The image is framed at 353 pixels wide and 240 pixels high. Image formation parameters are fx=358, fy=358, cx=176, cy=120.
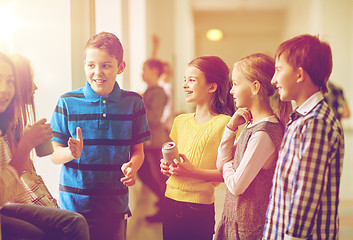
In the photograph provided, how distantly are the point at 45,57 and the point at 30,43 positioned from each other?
0.05 m

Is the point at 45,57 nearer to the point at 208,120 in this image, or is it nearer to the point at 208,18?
the point at 208,120

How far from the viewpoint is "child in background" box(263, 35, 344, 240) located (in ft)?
2.35

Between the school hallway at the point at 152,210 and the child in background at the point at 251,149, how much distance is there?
232mm

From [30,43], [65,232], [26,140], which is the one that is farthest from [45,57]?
[65,232]

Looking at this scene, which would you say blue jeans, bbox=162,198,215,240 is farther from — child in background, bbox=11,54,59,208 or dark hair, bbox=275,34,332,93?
dark hair, bbox=275,34,332,93

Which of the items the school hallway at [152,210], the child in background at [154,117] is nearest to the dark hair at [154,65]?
the child in background at [154,117]

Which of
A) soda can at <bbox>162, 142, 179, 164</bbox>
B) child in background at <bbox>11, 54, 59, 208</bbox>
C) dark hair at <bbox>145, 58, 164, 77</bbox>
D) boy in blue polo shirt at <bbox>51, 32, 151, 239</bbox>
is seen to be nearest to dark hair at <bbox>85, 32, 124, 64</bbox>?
boy in blue polo shirt at <bbox>51, 32, 151, 239</bbox>

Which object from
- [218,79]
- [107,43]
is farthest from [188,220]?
[107,43]

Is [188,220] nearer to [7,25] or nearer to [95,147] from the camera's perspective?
[95,147]

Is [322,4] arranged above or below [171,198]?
above

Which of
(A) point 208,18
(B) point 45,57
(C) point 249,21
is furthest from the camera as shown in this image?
(A) point 208,18

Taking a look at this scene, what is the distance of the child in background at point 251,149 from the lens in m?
0.86

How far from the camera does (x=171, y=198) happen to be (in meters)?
1.03

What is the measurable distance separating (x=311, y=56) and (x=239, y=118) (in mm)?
241
